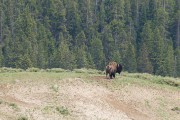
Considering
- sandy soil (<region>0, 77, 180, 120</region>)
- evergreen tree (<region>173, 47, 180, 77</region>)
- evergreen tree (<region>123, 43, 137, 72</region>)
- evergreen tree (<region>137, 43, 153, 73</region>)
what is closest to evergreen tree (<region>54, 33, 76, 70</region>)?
evergreen tree (<region>123, 43, 137, 72</region>)

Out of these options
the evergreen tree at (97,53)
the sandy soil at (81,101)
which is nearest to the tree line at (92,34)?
the evergreen tree at (97,53)

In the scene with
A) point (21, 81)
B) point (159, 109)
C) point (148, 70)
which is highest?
point (21, 81)

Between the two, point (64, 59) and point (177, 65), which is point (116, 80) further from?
point (177, 65)

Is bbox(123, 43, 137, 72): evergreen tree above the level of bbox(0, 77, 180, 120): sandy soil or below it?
below

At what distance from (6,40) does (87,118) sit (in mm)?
80624

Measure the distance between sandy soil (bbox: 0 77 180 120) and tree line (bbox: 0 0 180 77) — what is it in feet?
178

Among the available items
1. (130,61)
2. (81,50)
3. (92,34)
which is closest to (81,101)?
(130,61)

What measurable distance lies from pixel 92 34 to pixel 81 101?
84108 millimetres

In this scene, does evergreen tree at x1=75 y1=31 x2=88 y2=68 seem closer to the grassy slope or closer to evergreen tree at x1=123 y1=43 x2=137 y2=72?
evergreen tree at x1=123 y1=43 x2=137 y2=72

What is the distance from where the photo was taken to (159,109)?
27359 mm

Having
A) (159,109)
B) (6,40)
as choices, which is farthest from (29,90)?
(6,40)

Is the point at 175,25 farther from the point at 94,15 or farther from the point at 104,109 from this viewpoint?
the point at 104,109

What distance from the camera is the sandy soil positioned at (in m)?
23.4

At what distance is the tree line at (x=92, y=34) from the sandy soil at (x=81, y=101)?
54.3 m
